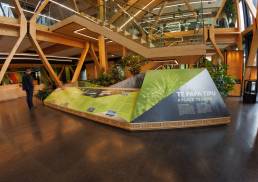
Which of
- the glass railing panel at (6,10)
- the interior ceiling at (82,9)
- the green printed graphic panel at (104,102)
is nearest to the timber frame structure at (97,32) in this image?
the interior ceiling at (82,9)

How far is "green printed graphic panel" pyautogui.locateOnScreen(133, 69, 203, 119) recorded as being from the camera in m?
4.29

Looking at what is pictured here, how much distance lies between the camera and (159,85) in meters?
4.50

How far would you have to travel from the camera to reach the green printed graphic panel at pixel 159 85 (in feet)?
14.1

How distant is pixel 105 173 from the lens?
2467 mm

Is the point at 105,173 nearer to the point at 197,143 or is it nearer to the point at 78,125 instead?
the point at 197,143

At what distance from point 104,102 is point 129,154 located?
261 cm

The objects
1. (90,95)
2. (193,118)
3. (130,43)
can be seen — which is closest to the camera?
(193,118)

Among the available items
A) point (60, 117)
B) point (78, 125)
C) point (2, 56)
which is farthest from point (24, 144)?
point (2, 56)

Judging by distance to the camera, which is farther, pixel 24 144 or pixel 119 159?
pixel 24 144

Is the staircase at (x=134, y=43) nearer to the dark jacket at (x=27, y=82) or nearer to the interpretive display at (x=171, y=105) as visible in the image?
the interpretive display at (x=171, y=105)

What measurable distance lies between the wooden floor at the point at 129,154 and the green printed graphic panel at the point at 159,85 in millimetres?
728

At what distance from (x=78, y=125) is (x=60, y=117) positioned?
1360 millimetres

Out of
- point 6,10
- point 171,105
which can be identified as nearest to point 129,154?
point 171,105

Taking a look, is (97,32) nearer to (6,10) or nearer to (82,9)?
(6,10)
